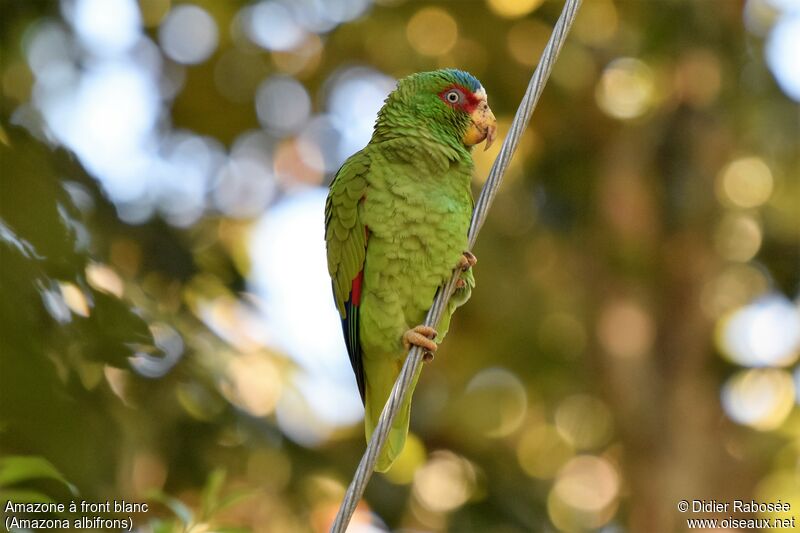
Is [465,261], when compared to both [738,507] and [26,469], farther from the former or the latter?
[738,507]

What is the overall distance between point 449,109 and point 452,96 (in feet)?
0.17

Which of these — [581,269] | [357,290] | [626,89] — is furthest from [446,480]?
[357,290]

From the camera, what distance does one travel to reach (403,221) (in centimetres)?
290

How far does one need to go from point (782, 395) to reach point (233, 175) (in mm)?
5116

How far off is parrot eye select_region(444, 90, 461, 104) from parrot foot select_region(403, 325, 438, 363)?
Answer: 0.88 m

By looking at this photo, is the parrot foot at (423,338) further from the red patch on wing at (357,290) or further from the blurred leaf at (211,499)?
the blurred leaf at (211,499)

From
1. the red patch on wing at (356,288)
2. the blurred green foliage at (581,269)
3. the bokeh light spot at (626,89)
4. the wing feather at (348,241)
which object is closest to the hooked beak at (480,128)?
the wing feather at (348,241)

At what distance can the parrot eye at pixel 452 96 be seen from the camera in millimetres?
3180

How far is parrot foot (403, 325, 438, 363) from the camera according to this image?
2839 millimetres

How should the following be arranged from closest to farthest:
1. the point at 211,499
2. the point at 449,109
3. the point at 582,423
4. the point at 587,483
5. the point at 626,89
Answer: the point at 211,499 < the point at 449,109 < the point at 626,89 < the point at 587,483 < the point at 582,423

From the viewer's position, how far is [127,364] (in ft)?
7.54

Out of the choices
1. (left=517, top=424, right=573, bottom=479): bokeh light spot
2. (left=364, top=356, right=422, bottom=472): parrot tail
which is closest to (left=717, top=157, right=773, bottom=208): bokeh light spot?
(left=517, top=424, right=573, bottom=479): bokeh light spot

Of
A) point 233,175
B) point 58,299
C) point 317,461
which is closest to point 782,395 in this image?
point 317,461

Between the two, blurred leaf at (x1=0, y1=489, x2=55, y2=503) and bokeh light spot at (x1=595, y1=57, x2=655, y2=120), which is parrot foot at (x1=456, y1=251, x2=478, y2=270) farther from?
bokeh light spot at (x1=595, y1=57, x2=655, y2=120)
